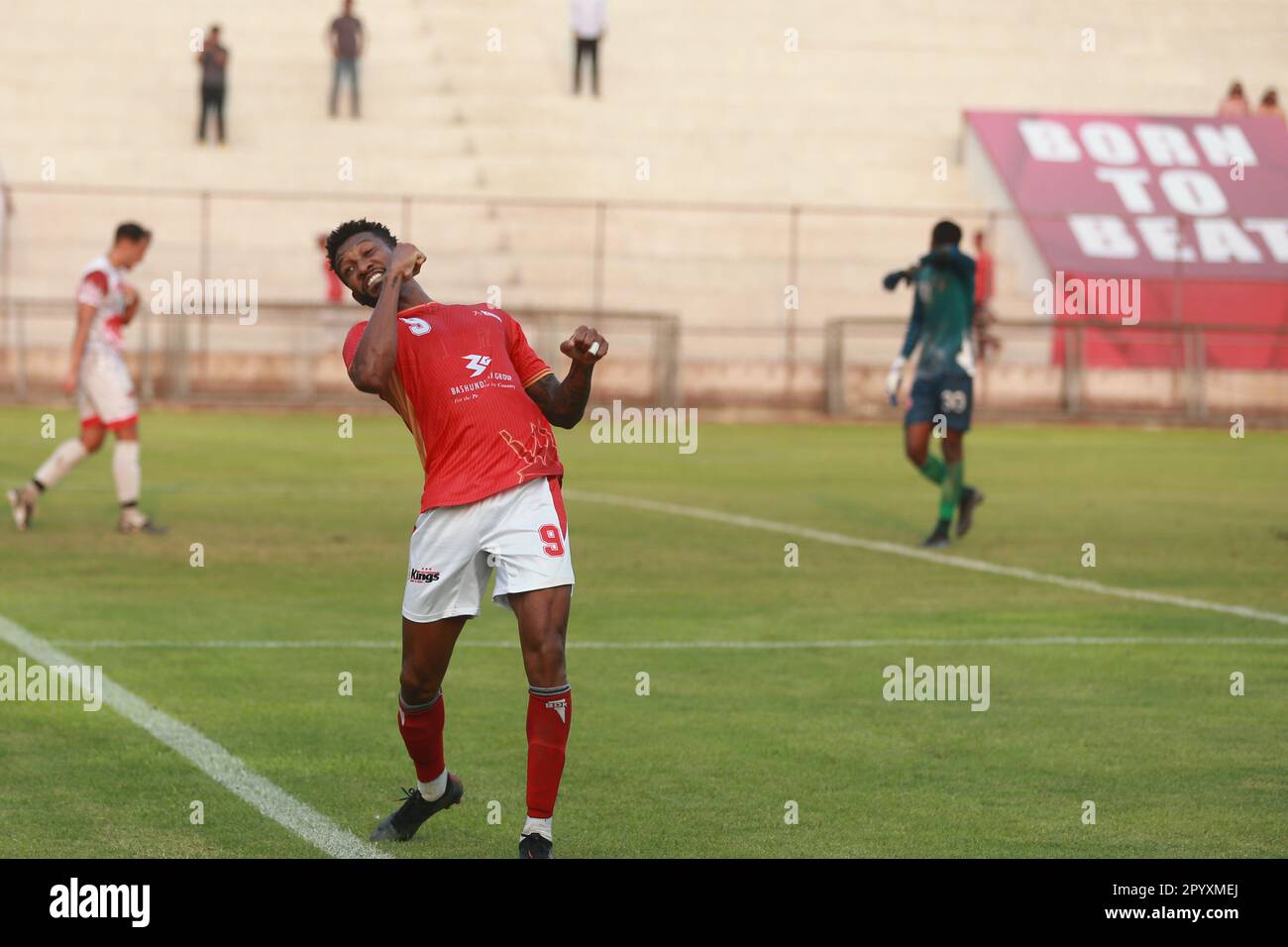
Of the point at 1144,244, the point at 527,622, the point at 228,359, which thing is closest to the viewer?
the point at 527,622

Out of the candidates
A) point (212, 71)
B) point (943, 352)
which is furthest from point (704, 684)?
point (212, 71)

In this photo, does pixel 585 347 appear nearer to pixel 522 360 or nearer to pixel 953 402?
pixel 522 360

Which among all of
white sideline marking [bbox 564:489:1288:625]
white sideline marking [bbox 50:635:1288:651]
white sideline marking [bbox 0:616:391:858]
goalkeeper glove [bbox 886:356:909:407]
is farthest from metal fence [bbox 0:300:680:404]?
white sideline marking [bbox 0:616:391:858]

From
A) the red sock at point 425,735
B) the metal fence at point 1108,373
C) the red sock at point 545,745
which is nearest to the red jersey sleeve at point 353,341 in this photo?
the red sock at point 425,735

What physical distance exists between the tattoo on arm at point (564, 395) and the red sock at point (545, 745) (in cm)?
86

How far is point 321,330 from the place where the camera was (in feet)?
111

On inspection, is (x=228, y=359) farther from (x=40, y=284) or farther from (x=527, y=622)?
(x=527, y=622)

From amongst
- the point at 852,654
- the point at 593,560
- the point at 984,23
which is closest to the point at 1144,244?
the point at 984,23

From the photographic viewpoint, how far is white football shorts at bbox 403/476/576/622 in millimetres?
6539

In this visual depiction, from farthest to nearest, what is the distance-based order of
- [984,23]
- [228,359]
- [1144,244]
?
[984,23] → [1144,244] → [228,359]

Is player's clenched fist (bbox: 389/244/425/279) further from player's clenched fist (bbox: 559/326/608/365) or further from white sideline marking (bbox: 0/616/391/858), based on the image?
white sideline marking (bbox: 0/616/391/858)

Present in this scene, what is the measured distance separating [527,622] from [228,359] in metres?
27.3

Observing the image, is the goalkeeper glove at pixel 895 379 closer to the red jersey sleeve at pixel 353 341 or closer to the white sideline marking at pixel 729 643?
the white sideline marking at pixel 729 643

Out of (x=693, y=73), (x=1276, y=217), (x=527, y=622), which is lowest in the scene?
(x=527, y=622)
